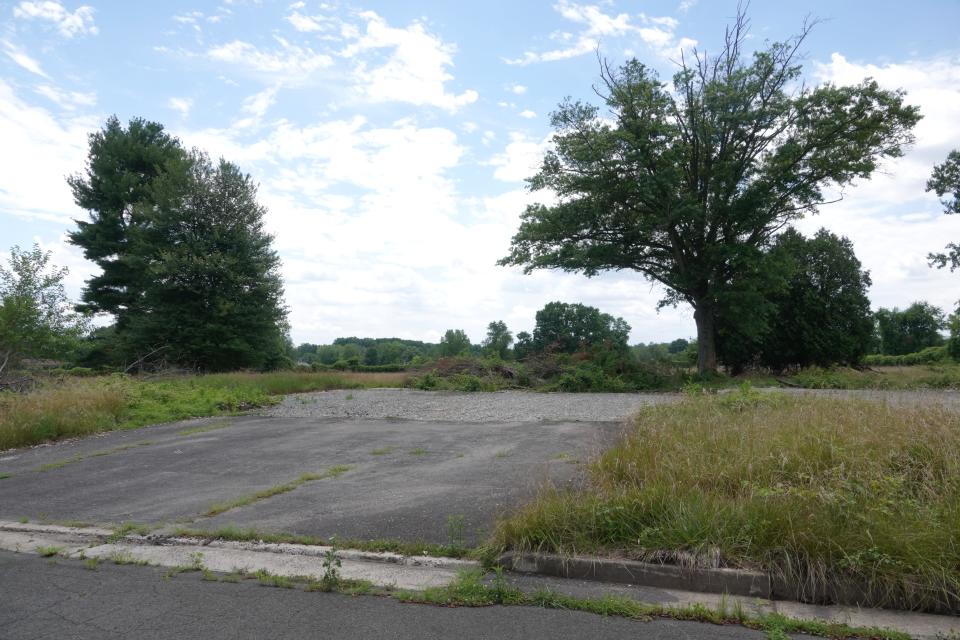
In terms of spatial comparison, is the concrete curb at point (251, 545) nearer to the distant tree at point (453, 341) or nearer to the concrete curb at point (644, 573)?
the concrete curb at point (644, 573)

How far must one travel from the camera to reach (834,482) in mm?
4750

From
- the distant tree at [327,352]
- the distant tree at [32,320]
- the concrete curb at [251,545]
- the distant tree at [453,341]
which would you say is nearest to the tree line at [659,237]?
the distant tree at [32,320]

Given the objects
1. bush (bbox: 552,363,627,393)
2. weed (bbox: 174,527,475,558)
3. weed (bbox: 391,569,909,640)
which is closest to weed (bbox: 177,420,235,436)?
weed (bbox: 174,527,475,558)

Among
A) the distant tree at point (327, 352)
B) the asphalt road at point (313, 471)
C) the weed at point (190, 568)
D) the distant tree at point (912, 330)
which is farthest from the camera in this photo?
the distant tree at point (327, 352)

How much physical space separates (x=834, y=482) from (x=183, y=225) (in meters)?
37.3

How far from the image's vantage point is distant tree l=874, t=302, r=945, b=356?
66812 millimetres

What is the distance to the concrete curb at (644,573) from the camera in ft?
13.1

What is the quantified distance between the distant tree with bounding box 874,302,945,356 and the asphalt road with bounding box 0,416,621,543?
71501 millimetres

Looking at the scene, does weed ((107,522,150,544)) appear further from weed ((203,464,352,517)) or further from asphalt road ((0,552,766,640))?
asphalt road ((0,552,766,640))

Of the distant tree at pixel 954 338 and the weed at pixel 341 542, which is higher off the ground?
the distant tree at pixel 954 338

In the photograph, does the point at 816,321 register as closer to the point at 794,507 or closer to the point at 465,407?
the point at 465,407

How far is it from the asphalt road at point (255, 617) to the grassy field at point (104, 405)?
893cm

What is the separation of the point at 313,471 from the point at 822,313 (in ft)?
100

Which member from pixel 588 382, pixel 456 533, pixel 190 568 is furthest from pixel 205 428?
pixel 588 382
